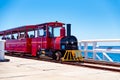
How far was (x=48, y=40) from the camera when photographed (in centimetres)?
1928

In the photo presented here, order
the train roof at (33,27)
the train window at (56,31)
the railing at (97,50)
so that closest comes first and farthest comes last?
the railing at (97,50) < the train window at (56,31) < the train roof at (33,27)

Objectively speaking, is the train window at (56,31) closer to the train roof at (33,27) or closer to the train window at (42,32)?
the train roof at (33,27)

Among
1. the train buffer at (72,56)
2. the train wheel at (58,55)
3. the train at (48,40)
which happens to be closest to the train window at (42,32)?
the train at (48,40)

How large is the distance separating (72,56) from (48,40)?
9.34 feet

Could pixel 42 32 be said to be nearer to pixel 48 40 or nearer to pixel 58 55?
pixel 48 40

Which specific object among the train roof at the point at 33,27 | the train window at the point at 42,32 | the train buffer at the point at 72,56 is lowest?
the train buffer at the point at 72,56

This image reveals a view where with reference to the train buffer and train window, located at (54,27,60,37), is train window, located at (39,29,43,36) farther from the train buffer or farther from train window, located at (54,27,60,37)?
the train buffer

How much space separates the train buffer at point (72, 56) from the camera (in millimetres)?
17031

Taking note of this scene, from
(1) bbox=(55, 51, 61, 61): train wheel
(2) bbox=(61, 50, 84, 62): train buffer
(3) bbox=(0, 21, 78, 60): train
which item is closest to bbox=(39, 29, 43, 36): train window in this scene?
(3) bbox=(0, 21, 78, 60): train

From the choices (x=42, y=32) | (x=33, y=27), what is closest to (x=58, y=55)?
(x=42, y=32)

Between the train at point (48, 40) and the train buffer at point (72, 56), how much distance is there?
31.2 inches

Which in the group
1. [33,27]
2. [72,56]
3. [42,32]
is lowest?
[72,56]

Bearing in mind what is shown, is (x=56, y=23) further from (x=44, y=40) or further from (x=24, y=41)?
(x=24, y=41)

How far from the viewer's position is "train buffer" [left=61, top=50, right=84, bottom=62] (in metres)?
17.0
